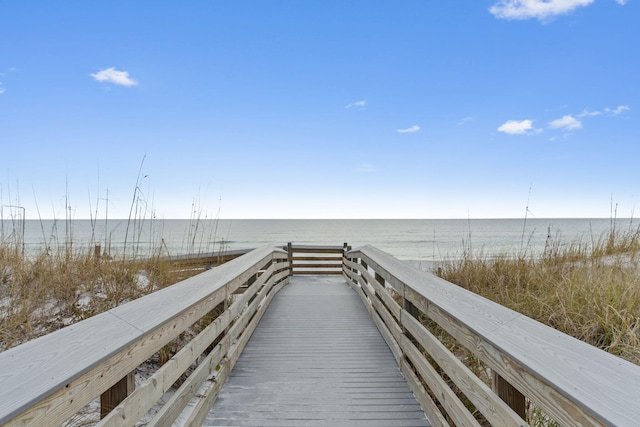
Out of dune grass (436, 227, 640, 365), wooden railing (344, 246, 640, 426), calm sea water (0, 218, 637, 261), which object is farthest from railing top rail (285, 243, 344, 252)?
wooden railing (344, 246, 640, 426)

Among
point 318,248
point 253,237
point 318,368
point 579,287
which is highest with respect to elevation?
point 579,287

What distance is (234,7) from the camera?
10.2m

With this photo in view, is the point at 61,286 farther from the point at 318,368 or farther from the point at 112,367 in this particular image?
the point at 112,367

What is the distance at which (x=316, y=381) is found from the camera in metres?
2.88

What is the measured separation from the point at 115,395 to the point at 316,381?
1827mm

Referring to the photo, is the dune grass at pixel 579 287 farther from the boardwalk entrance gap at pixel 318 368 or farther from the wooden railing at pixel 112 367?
the wooden railing at pixel 112 367

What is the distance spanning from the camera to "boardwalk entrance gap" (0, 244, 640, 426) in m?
0.99

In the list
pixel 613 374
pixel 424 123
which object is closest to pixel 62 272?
pixel 613 374

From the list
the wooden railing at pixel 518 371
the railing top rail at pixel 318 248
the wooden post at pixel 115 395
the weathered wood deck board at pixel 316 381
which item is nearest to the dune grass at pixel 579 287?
the wooden railing at pixel 518 371

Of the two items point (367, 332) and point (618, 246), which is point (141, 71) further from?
point (618, 246)

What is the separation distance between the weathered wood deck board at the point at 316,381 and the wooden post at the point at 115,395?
104 centimetres

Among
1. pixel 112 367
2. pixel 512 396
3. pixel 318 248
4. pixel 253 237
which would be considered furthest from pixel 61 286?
pixel 253 237

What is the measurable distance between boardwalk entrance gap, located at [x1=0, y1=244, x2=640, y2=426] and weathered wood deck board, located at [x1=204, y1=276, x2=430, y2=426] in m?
0.01

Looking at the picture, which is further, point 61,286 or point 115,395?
point 61,286
